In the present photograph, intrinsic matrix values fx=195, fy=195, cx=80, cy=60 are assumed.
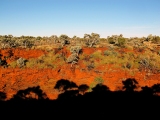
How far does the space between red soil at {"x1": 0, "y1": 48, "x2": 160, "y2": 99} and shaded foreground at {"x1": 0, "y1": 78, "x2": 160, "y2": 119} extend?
81 centimetres

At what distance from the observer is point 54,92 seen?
15234mm

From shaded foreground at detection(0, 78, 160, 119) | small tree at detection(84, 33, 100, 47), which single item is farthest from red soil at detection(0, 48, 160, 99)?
small tree at detection(84, 33, 100, 47)

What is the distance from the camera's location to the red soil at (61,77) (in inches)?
648

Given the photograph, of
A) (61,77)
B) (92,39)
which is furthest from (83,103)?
(92,39)

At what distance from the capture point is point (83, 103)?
525 inches

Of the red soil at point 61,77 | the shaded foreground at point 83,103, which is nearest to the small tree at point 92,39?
the red soil at point 61,77

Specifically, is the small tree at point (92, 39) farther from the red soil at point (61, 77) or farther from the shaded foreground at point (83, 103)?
the shaded foreground at point (83, 103)

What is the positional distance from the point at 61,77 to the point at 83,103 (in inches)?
222

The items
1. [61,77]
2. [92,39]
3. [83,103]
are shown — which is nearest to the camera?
[83,103]

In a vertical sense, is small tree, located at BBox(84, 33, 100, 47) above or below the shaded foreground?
above

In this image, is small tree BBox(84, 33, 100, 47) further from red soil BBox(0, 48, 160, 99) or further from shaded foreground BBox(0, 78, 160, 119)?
shaded foreground BBox(0, 78, 160, 119)

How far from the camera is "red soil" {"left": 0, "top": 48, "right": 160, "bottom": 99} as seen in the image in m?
16.5

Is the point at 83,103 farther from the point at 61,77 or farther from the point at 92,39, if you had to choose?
the point at 92,39

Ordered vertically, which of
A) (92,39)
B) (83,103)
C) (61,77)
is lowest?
(83,103)
